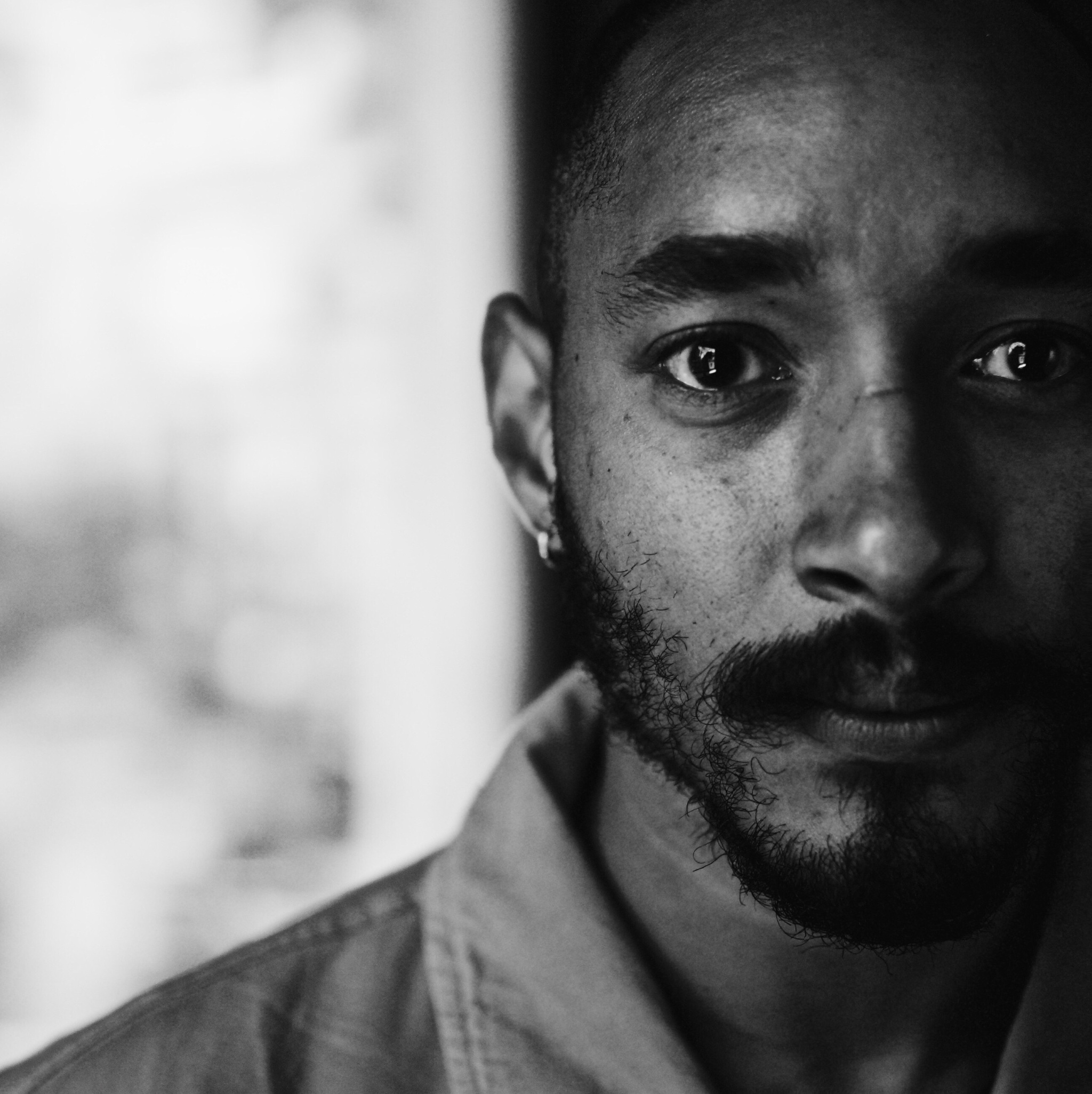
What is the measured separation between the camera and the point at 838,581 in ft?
2.92

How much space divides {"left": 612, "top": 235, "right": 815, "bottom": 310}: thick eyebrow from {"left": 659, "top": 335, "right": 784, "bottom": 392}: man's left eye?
0.04 metres

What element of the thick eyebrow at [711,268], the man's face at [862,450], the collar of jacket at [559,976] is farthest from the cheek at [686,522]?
the collar of jacket at [559,976]

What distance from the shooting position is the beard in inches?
34.9

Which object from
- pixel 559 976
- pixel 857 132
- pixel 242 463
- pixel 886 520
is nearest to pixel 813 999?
pixel 559 976

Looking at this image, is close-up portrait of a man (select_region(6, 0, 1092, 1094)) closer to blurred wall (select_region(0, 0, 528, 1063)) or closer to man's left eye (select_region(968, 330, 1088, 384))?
man's left eye (select_region(968, 330, 1088, 384))

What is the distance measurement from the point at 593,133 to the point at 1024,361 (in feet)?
1.40

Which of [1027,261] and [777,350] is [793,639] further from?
[1027,261]

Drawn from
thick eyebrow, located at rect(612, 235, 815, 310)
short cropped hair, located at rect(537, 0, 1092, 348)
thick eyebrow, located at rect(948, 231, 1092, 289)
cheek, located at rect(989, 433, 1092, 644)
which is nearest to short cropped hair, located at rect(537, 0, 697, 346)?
short cropped hair, located at rect(537, 0, 1092, 348)

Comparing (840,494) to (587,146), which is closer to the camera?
(840,494)

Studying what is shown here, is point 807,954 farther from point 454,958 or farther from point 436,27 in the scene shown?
point 436,27

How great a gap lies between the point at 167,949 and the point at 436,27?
5.92ft

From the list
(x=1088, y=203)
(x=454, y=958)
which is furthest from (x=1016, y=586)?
(x=454, y=958)

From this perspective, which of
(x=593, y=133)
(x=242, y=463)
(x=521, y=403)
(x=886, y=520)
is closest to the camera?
(x=886, y=520)

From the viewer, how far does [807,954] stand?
102cm
